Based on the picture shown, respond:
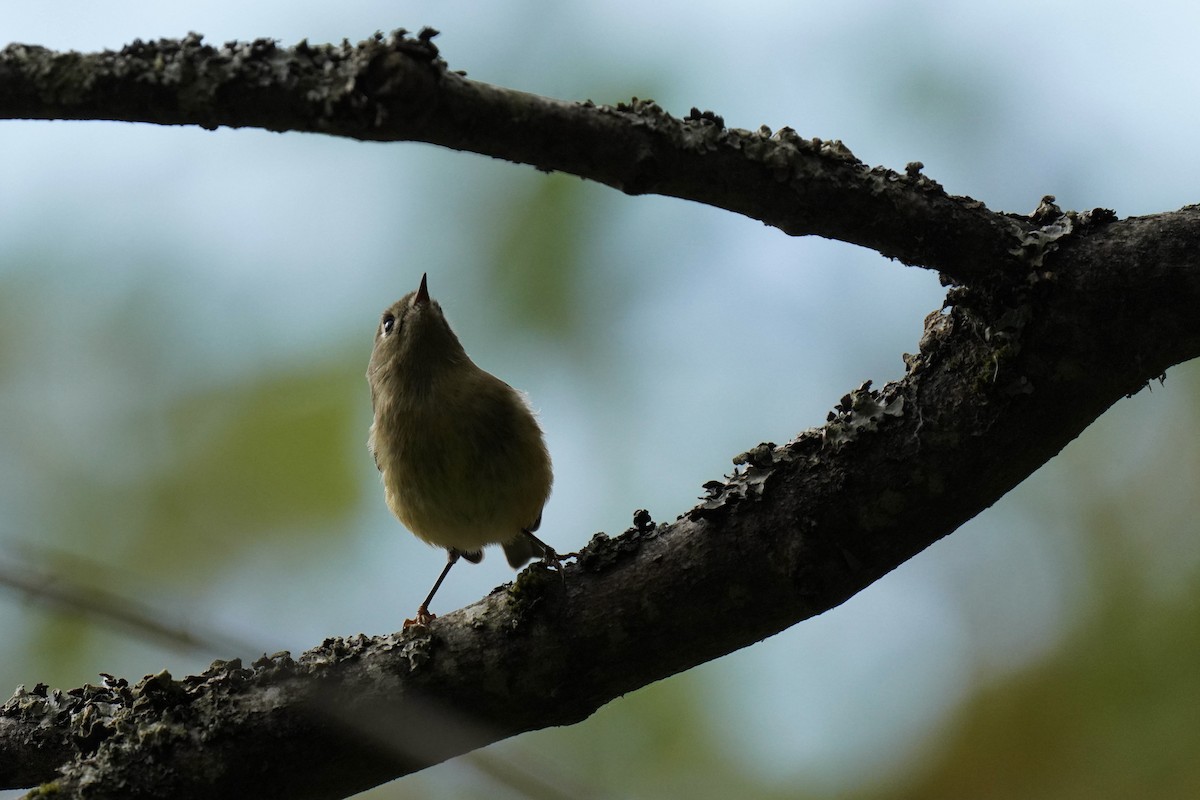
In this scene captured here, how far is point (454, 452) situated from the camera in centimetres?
513

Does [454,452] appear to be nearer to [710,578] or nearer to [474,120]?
[710,578]

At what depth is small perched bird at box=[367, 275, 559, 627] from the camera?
16.9ft

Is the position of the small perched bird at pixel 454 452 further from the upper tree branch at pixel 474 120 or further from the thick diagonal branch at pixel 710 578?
the upper tree branch at pixel 474 120

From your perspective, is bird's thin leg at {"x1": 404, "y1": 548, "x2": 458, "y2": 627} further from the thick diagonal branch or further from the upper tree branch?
the upper tree branch

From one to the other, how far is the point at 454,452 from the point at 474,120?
9.41ft

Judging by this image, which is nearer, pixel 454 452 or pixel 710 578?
pixel 710 578

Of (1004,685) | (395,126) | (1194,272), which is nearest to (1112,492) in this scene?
(1004,685)

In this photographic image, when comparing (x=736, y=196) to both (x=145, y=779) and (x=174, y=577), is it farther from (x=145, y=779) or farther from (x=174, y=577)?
(x=174, y=577)

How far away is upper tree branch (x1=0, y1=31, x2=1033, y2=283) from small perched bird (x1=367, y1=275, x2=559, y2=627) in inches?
103

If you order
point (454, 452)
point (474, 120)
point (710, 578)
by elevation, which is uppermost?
point (454, 452)

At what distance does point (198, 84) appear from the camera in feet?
7.91

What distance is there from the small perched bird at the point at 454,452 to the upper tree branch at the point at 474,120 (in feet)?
8.62

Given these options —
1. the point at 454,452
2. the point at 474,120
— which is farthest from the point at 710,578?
the point at 454,452

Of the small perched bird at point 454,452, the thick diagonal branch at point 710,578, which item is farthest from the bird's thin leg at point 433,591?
the thick diagonal branch at point 710,578
